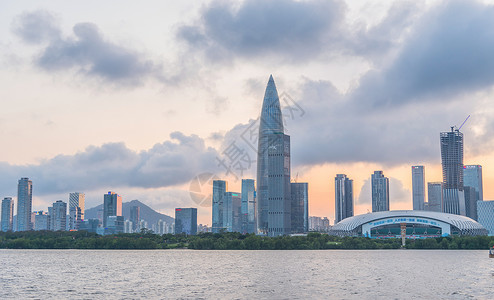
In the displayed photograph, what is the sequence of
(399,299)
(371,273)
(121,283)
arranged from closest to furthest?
(399,299)
(121,283)
(371,273)

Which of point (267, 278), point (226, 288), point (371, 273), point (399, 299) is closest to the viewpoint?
point (399, 299)

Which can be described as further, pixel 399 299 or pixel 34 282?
pixel 34 282

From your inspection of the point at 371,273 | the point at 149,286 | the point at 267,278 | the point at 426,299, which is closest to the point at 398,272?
the point at 371,273

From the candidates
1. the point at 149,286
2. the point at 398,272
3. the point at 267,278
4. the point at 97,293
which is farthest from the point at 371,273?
the point at 97,293

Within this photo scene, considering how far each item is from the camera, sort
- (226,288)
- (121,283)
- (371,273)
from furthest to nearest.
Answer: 1. (371,273)
2. (121,283)
3. (226,288)

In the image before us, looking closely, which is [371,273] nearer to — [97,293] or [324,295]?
[324,295]

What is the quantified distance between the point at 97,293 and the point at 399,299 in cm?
4596

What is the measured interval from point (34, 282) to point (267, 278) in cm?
4503

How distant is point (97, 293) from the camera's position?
95.2m

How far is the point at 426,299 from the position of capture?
8819cm

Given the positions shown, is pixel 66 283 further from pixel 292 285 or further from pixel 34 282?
pixel 292 285

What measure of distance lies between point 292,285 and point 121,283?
3153cm

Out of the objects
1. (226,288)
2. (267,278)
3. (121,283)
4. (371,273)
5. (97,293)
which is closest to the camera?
(97,293)

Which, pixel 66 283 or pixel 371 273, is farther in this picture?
pixel 371 273
